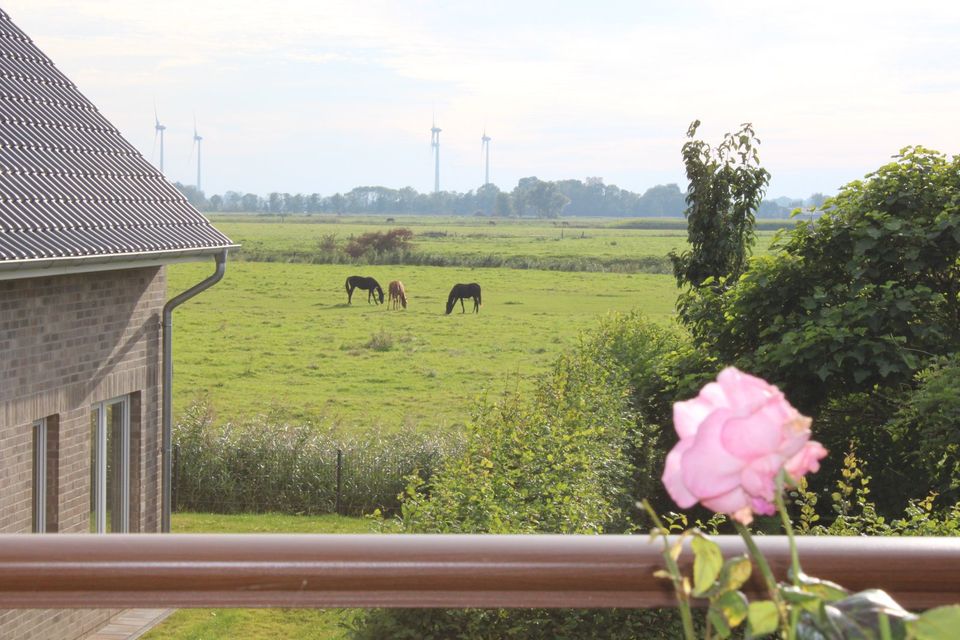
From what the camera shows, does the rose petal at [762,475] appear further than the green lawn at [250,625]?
No

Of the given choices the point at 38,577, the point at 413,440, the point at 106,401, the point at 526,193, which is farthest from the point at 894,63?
the point at 526,193

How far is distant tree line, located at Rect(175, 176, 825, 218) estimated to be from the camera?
14576cm

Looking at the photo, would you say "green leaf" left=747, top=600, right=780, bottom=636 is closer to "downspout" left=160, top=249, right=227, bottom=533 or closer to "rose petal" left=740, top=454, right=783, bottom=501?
"rose petal" left=740, top=454, right=783, bottom=501

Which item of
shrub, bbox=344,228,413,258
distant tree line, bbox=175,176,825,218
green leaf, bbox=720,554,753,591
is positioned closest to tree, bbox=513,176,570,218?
distant tree line, bbox=175,176,825,218

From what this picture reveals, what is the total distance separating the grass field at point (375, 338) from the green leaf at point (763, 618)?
19141 mm

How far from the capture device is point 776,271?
30.3ft

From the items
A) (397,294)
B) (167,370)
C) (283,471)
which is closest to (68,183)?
(167,370)

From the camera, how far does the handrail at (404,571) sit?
1.54 m

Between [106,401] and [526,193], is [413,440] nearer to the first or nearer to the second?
[106,401]

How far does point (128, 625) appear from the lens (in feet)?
32.2

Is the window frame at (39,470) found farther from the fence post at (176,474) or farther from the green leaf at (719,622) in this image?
the green leaf at (719,622)

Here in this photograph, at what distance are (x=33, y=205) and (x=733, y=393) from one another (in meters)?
8.11

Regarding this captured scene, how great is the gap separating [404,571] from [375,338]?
112 feet

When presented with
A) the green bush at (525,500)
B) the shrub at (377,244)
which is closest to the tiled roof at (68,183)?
the green bush at (525,500)
